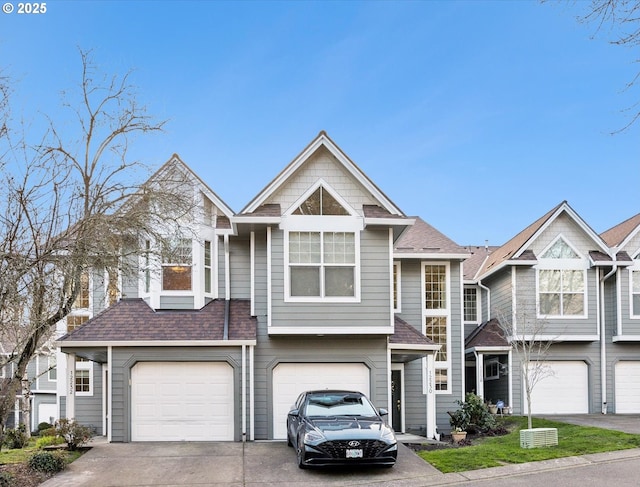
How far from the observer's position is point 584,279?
25188mm

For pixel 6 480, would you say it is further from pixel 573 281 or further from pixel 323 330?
pixel 573 281

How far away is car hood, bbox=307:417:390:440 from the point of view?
1242 cm

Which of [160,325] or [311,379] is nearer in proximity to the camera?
[160,325]

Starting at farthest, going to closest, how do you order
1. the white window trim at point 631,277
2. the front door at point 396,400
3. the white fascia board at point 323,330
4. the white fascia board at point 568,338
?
the white window trim at point 631,277 < the white fascia board at point 568,338 < the front door at point 396,400 < the white fascia board at point 323,330

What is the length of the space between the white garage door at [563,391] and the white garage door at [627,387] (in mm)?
1183

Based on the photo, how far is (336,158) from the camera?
18422 mm

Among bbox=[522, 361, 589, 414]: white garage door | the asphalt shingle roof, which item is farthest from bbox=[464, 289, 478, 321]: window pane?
the asphalt shingle roof

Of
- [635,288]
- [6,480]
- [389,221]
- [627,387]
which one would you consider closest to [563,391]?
[627,387]

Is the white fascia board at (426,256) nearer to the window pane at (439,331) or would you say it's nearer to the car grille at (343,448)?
the window pane at (439,331)

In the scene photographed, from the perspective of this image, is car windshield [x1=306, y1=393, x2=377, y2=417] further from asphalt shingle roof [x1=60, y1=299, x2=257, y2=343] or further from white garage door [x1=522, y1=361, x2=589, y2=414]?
white garage door [x1=522, y1=361, x2=589, y2=414]

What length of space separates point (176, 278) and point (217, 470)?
6.93 meters

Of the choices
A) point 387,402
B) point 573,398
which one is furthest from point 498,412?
point 387,402

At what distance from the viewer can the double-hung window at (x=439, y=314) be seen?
2338 cm

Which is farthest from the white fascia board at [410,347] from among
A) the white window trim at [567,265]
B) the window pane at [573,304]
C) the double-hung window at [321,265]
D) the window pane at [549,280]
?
the window pane at [573,304]
